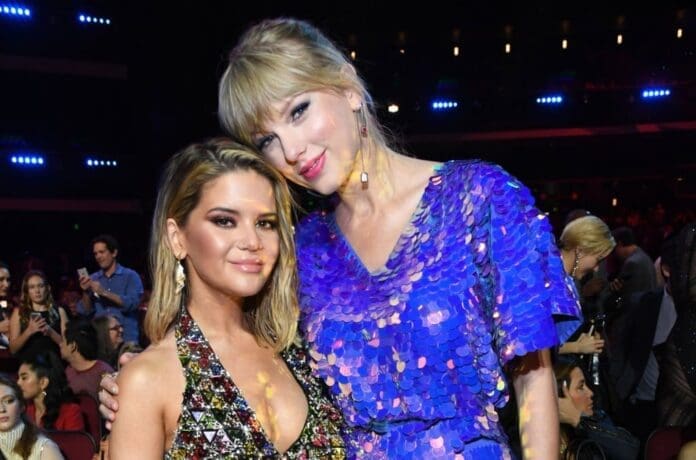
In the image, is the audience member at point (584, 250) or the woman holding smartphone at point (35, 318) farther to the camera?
the woman holding smartphone at point (35, 318)

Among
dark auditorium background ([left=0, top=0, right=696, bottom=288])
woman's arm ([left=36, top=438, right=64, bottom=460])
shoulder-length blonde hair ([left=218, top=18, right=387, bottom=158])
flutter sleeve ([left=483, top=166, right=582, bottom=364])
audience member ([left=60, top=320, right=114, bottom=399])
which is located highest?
dark auditorium background ([left=0, top=0, right=696, bottom=288])

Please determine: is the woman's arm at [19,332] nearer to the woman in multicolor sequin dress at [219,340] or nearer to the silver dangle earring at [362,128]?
the woman in multicolor sequin dress at [219,340]

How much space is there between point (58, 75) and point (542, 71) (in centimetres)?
816

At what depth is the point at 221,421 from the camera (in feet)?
5.21

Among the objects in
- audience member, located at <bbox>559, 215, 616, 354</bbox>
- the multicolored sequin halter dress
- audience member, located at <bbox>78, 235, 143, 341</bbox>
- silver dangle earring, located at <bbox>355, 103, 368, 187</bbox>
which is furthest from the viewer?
audience member, located at <bbox>78, 235, 143, 341</bbox>

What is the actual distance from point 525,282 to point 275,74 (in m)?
0.71

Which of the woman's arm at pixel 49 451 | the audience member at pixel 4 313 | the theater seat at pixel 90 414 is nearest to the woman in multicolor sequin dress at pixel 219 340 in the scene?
the woman's arm at pixel 49 451

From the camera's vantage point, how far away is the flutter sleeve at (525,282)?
4.75 ft

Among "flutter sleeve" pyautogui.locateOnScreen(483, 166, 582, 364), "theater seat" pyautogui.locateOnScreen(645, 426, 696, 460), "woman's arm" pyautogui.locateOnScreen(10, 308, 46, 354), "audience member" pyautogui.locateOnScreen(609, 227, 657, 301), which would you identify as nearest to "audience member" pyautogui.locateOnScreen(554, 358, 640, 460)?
"theater seat" pyautogui.locateOnScreen(645, 426, 696, 460)

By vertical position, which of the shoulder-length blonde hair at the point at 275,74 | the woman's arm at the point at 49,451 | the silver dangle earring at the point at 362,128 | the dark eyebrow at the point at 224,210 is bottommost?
the woman's arm at the point at 49,451

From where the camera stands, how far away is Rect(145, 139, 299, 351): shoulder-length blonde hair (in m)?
1.69

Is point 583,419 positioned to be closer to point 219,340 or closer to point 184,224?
point 219,340

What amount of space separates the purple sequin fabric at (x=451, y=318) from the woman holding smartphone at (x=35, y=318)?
404 cm

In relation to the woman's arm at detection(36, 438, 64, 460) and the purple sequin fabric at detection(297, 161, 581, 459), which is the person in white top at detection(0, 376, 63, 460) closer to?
the woman's arm at detection(36, 438, 64, 460)
